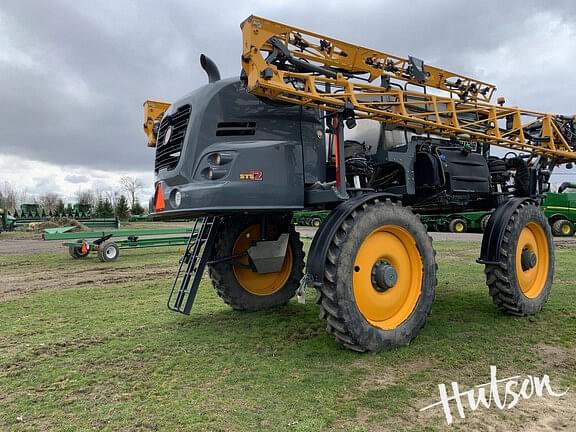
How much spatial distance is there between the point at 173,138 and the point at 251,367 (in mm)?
2415

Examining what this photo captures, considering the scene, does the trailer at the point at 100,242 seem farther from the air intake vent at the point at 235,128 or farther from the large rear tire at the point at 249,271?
the air intake vent at the point at 235,128

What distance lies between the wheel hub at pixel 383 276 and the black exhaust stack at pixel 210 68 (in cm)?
254

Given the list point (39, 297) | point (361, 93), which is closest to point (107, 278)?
point (39, 297)

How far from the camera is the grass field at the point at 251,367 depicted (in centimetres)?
317

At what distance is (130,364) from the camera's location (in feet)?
14.1

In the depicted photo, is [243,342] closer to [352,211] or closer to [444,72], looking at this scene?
[352,211]

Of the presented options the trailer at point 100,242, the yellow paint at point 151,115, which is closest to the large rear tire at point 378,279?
the yellow paint at point 151,115

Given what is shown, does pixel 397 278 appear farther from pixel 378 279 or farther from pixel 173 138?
pixel 173 138

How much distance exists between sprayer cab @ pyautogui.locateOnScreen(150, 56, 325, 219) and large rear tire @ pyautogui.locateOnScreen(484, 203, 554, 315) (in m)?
2.54

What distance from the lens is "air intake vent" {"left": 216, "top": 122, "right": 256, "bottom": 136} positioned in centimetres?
457

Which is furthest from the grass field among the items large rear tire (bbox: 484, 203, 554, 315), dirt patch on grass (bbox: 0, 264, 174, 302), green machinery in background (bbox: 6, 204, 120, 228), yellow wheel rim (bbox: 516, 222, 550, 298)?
green machinery in background (bbox: 6, 204, 120, 228)

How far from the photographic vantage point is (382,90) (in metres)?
4.89

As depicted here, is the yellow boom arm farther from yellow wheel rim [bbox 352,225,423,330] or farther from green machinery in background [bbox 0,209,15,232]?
green machinery in background [bbox 0,209,15,232]

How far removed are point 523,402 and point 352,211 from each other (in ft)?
6.70
